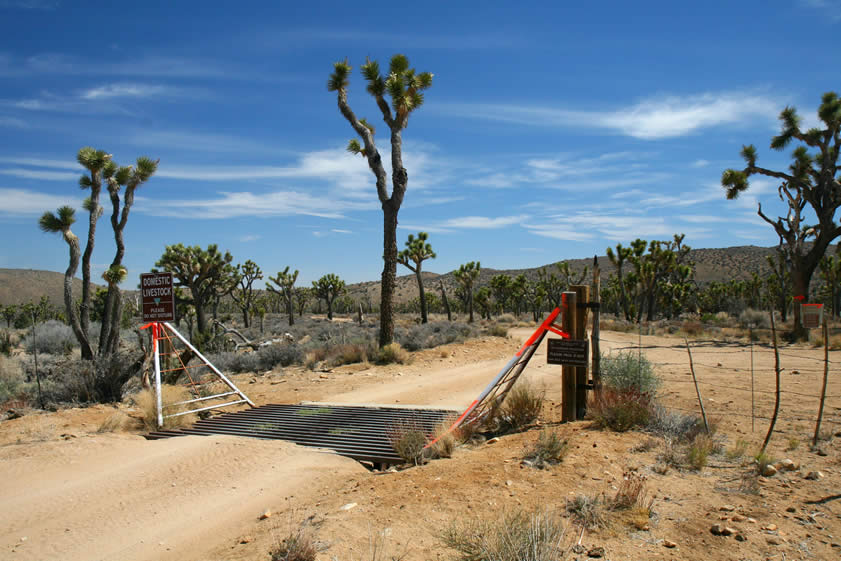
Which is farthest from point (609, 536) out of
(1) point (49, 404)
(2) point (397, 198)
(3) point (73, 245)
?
(3) point (73, 245)

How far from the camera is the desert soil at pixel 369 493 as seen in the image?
4324 mm

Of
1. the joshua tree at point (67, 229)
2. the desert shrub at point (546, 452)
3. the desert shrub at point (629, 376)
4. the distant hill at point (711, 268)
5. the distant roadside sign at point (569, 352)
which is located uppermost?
the distant hill at point (711, 268)

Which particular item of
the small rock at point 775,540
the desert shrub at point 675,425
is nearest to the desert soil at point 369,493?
the small rock at point 775,540

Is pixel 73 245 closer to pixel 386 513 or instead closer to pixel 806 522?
pixel 386 513

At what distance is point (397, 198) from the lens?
17281 mm

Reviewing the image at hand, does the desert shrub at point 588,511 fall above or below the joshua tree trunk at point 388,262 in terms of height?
below

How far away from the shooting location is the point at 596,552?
404 centimetres

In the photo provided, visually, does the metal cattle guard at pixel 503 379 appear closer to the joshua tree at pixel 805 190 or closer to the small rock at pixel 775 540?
the small rock at pixel 775 540

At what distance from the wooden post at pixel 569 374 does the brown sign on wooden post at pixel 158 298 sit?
6.77 metres

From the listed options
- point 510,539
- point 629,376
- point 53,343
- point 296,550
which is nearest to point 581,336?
point 629,376

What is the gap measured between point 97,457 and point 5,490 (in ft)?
4.16

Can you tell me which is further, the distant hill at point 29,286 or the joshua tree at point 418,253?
the distant hill at point 29,286

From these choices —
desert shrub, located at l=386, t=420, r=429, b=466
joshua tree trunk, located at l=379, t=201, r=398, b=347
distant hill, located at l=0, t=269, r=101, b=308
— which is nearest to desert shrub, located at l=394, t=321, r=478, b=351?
joshua tree trunk, located at l=379, t=201, r=398, b=347

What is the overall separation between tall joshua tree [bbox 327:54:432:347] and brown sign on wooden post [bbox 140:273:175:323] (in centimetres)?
777
